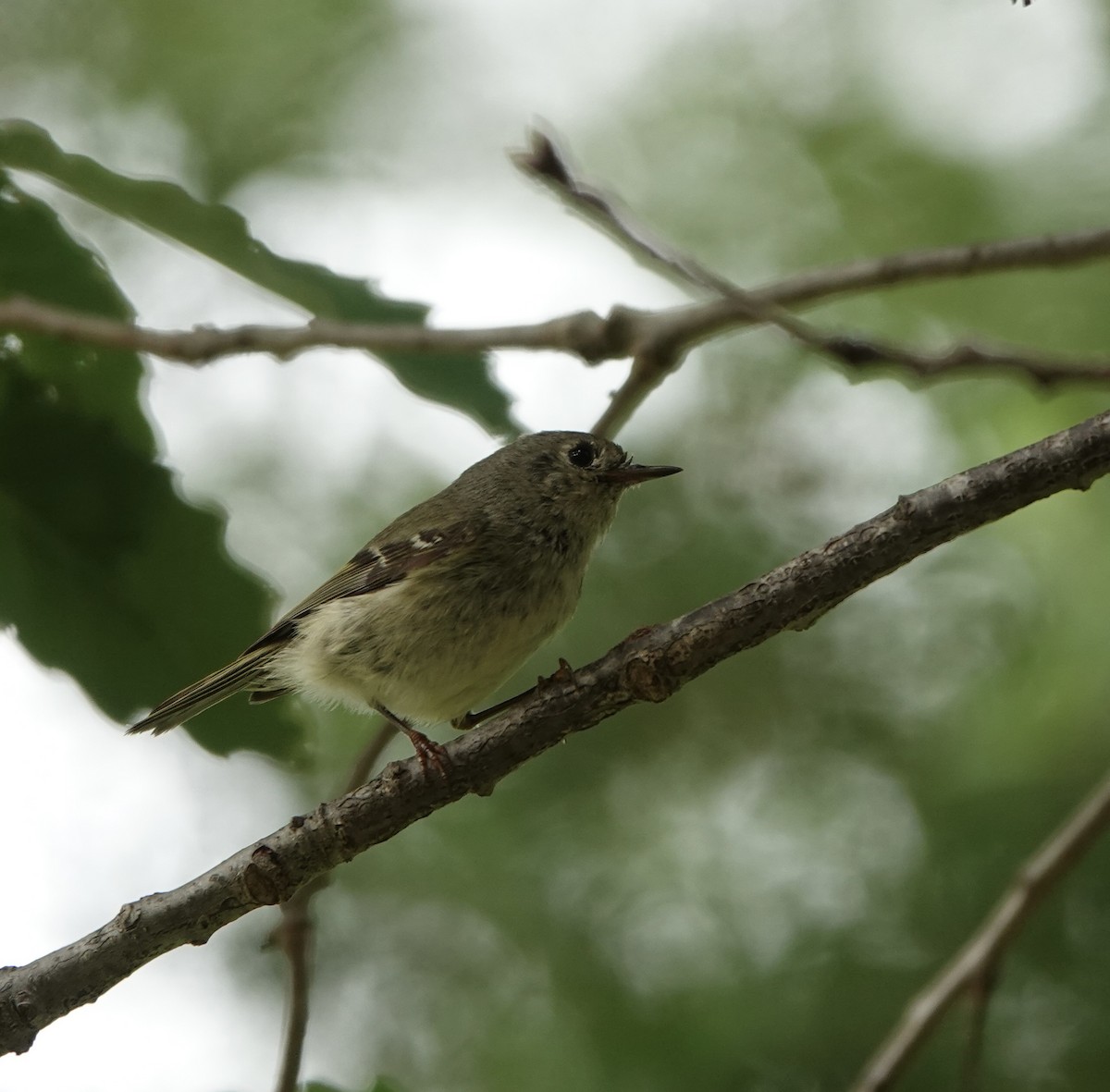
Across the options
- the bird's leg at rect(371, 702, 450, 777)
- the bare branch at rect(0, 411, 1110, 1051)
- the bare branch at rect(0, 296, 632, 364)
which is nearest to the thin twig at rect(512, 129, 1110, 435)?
the bare branch at rect(0, 411, 1110, 1051)

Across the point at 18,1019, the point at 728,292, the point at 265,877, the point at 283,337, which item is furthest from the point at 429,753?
the point at 728,292

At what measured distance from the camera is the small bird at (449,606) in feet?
11.7

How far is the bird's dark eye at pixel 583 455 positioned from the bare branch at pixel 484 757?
154cm

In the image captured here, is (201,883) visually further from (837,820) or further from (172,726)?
(837,820)

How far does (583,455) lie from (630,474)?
20 centimetres

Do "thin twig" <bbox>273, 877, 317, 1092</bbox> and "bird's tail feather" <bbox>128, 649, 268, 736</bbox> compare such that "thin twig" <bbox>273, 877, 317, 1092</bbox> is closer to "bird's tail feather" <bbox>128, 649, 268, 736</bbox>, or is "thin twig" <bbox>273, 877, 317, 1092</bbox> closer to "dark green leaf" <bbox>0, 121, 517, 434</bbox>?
"bird's tail feather" <bbox>128, 649, 268, 736</bbox>

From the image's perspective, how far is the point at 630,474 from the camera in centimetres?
398

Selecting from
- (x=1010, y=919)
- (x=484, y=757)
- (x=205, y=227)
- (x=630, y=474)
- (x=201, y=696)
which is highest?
(x=630, y=474)

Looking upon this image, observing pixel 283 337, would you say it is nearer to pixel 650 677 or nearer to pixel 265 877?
pixel 650 677

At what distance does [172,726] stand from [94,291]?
102cm

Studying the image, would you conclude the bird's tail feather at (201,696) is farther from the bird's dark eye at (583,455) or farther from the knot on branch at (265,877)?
the bird's dark eye at (583,455)

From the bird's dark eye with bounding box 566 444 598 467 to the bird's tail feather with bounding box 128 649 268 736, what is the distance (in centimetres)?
114

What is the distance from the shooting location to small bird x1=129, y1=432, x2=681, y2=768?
3553 mm

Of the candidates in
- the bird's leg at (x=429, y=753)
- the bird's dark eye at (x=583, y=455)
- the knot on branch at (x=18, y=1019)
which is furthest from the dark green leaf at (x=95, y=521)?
the bird's dark eye at (x=583, y=455)
